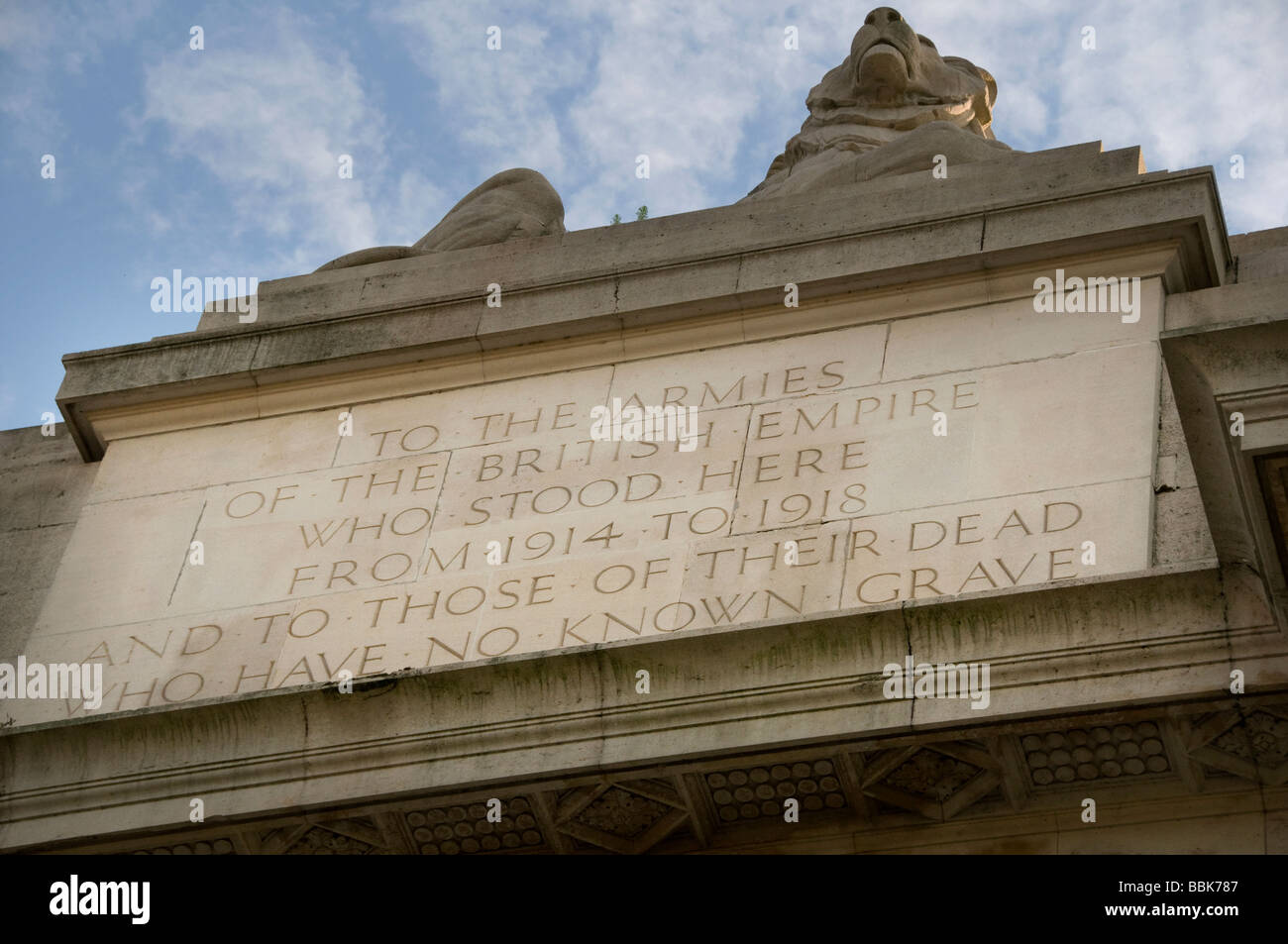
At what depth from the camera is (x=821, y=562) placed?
12250mm

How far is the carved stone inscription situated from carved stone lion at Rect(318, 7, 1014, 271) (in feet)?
8.11

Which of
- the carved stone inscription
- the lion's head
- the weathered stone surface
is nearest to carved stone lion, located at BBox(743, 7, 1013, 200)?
the lion's head

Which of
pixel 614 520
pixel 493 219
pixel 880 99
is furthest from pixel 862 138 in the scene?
pixel 614 520

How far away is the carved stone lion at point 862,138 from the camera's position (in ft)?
53.0

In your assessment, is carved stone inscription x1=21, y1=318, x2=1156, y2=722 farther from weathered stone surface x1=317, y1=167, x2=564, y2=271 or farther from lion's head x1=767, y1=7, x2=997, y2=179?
lion's head x1=767, y1=7, x2=997, y2=179

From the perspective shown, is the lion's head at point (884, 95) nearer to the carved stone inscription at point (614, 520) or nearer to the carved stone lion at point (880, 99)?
the carved stone lion at point (880, 99)

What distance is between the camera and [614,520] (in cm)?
1305

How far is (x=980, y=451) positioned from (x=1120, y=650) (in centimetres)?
212

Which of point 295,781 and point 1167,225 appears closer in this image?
point 295,781

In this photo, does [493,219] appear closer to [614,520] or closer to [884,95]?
[884,95]

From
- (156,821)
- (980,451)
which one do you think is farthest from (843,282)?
(156,821)

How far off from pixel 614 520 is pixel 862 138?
5.76 meters

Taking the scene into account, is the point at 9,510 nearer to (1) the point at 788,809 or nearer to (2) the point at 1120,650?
(1) the point at 788,809
